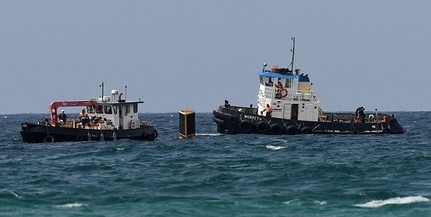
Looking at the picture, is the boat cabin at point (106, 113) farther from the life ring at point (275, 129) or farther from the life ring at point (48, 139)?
the life ring at point (275, 129)

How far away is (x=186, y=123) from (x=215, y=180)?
32.1 m

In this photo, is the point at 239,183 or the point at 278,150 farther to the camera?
the point at 278,150

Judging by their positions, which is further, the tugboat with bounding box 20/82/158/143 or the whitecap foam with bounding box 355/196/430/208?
the tugboat with bounding box 20/82/158/143

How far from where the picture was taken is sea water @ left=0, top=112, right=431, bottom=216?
110 feet

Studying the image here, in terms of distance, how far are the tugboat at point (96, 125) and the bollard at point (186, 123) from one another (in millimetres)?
3588

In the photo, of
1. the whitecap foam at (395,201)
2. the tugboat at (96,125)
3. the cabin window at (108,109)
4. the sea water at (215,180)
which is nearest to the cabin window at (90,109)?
the tugboat at (96,125)

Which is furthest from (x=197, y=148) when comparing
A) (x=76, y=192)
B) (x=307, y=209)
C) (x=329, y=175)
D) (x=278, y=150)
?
(x=307, y=209)

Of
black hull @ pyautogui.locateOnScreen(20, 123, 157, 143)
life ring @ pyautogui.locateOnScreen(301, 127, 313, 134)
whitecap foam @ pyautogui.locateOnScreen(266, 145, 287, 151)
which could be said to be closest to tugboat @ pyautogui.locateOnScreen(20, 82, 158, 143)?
black hull @ pyautogui.locateOnScreen(20, 123, 157, 143)

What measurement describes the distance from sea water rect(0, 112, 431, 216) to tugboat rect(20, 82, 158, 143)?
232 cm

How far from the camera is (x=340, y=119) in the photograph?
7975 cm

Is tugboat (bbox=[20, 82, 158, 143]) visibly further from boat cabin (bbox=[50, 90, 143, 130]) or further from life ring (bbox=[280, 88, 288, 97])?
life ring (bbox=[280, 88, 288, 97])

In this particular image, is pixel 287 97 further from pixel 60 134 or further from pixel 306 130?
pixel 60 134

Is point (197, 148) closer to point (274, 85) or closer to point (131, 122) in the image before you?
point (131, 122)

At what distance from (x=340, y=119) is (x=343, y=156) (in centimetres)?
2706
